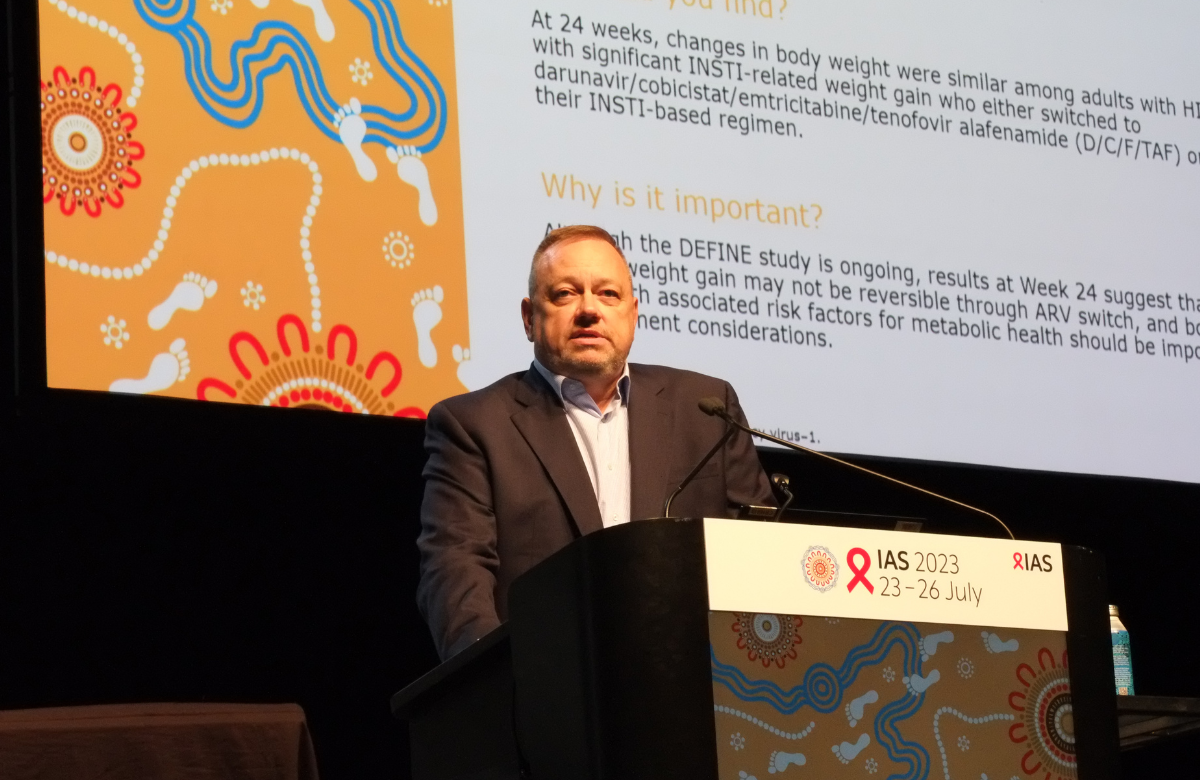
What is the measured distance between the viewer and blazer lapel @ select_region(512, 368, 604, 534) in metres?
2.45

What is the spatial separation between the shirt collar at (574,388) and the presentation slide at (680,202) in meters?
0.60

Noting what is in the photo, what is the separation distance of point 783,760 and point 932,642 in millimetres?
198

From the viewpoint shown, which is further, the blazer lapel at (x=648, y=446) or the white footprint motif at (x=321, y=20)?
the white footprint motif at (x=321, y=20)

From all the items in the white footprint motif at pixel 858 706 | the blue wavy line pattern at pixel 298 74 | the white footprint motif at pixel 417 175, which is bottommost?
the white footprint motif at pixel 858 706

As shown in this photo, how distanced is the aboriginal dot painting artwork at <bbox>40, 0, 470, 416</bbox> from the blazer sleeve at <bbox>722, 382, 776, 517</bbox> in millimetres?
812

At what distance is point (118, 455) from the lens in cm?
332

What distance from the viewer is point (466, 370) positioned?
3250mm

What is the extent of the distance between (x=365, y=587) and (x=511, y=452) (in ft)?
4.08

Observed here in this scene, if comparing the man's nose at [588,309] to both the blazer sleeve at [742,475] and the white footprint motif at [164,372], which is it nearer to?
the blazer sleeve at [742,475]

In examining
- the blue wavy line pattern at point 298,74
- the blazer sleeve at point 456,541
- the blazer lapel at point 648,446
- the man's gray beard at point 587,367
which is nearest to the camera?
the blazer sleeve at point 456,541

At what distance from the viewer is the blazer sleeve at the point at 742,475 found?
2566 mm

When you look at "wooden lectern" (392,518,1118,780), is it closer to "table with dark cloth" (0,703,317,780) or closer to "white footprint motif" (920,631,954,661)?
"white footprint motif" (920,631,954,661)

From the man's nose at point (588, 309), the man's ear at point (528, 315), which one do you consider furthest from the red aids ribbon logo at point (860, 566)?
the man's ear at point (528, 315)

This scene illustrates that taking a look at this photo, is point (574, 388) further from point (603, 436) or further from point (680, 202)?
point (680, 202)
